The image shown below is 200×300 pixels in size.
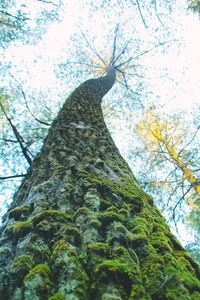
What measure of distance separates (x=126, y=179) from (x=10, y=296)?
149cm

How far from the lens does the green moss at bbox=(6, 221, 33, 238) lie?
4.62 ft

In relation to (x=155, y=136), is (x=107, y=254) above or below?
below

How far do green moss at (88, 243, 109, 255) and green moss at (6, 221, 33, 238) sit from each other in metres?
0.38

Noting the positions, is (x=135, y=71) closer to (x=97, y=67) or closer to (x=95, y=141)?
(x=97, y=67)

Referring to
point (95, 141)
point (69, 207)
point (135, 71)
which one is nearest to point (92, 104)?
point (95, 141)

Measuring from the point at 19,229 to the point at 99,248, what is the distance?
482 mm

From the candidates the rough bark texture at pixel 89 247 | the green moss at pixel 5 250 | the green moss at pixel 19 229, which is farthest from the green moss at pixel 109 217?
the green moss at pixel 5 250

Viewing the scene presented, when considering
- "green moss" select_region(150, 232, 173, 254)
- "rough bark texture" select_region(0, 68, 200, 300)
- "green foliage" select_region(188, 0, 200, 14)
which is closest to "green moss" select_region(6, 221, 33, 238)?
"rough bark texture" select_region(0, 68, 200, 300)

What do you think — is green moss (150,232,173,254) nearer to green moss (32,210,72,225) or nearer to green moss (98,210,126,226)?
green moss (98,210,126,226)

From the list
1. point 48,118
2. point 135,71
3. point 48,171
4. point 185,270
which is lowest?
point 185,270

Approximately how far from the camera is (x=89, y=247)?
125 cm

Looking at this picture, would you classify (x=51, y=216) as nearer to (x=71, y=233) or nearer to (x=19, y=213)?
(x=71, y=233)

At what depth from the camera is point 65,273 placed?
1.09 m

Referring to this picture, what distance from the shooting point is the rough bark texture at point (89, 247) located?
102 centimetres
